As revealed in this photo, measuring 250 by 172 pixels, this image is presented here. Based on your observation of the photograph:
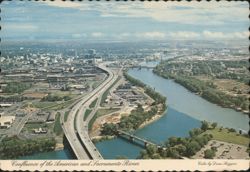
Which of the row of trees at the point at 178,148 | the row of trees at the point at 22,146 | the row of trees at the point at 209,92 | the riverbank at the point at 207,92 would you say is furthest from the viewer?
the riverbank at the point at 207,92

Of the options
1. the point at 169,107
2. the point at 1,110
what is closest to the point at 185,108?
the point at 169,107

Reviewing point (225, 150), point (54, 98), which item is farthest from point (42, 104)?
point (225, 150)

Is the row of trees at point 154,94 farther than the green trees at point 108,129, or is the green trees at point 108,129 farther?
the row of trees at point 154,94

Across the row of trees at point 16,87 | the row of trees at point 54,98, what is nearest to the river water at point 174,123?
the row of trees at point 54,98

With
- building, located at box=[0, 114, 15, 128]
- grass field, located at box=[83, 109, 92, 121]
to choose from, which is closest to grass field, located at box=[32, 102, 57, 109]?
grass field, located at box=[83, 109, 92, 121]

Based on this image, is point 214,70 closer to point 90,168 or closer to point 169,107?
point 169,107

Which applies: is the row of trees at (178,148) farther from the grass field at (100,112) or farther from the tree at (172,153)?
the grass field at (100,112)

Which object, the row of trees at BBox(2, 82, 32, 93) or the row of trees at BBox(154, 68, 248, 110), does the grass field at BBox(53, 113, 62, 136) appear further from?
the row of trees at BBox(154, 68, 248, 110)
